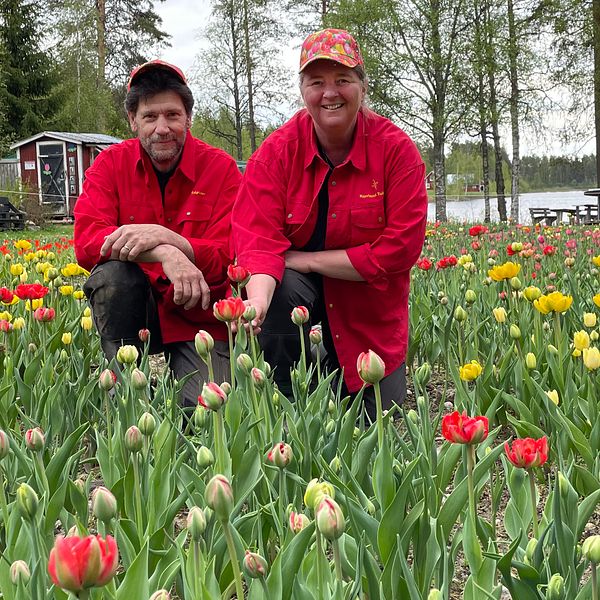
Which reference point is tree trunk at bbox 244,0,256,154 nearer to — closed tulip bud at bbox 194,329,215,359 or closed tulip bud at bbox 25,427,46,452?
closed tulip bud at bbox 194,329,215,359

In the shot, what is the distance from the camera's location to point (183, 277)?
2451mm

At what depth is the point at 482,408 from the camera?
6.86 ft

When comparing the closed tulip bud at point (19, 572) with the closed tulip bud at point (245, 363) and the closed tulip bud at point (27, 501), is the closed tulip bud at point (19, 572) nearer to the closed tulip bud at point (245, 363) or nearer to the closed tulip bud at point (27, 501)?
the closed tulip bud at point (27, 501)

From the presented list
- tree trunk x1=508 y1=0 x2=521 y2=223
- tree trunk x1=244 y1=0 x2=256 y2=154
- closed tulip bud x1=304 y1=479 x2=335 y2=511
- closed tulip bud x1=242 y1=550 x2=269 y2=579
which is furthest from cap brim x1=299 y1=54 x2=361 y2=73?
tree trunk x1=244 y1=0 x2=256 y2=154

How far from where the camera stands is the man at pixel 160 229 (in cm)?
253

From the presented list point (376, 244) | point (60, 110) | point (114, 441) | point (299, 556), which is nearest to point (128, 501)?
point (114, 441)

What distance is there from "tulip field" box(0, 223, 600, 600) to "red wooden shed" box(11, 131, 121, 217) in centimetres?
2187

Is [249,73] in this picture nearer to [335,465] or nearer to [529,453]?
[335,465]

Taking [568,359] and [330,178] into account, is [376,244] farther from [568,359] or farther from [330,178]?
[568,359]

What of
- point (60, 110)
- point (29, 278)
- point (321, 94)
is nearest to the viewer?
point (321, 94)

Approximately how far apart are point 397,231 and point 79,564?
6.22 feet

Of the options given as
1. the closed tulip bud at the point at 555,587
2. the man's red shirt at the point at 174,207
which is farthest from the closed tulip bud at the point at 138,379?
the man's red shirt at the point at 174,207

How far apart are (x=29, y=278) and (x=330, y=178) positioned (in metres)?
2.34

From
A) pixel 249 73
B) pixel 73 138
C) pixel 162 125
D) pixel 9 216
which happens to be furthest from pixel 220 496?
pixel 249 73
